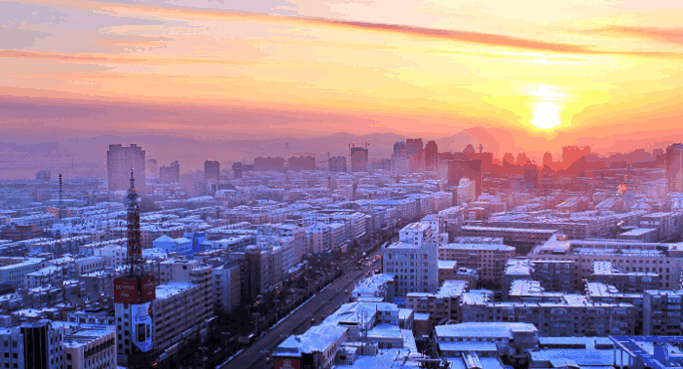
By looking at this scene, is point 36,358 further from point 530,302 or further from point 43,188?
point 43,188

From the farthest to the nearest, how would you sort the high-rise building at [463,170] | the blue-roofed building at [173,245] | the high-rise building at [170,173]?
the high-rise building at [463,170]
the high-rise building at [170,173]
the blue-roofed building at [173,245]

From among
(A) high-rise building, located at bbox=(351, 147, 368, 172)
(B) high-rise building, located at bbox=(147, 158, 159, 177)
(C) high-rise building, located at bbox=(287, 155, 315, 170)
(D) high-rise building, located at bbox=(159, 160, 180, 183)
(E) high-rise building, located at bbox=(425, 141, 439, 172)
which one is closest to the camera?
(B) high-rise building, located at bbox=(147, 158, 159, 177)

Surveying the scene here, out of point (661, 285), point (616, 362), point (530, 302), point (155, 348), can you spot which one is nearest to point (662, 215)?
point (661, 285)

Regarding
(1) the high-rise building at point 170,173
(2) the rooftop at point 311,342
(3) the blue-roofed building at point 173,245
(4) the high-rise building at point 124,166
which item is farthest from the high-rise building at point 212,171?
(2) the rooftop at point 311,342

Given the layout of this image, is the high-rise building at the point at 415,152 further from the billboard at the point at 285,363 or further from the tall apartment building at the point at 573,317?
the billboard at the point at 285,363

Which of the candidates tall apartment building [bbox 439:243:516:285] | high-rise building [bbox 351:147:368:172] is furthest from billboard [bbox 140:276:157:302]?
high-rise building [bbox 351:147:368:172]

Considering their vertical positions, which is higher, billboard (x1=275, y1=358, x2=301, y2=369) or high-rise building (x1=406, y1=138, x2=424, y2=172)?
high-rise building (x1=406, y1=138, x2=424, y2=172)

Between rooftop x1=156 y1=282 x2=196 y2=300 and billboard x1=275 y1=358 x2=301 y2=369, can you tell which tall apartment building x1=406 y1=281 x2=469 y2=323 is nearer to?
rooftop x1=156 y1=282 x2=196 y2=300
